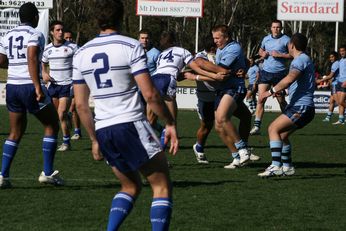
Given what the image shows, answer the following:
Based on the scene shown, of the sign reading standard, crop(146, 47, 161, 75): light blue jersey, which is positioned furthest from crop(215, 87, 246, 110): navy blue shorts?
the sign reading standard

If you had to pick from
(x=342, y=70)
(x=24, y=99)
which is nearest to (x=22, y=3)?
(x=342, y=70)

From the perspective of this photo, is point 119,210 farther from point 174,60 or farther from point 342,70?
point 342,70

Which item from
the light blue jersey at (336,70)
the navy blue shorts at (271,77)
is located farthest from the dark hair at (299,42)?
the light blue jersey at (336,70)

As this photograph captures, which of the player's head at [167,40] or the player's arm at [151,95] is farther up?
the player's arm at [151,95]

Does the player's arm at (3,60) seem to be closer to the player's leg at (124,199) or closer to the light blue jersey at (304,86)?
the light blue jersey at (304,86)

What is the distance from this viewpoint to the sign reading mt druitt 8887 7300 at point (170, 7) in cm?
4006

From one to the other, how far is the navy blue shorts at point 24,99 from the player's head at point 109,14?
12.2 feet

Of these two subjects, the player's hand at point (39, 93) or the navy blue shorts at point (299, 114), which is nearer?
the player's hand at point (39, 93)

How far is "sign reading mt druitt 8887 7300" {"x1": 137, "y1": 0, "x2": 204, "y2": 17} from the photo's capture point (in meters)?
40.1

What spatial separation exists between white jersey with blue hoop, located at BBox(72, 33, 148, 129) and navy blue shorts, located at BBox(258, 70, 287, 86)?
41.2ft

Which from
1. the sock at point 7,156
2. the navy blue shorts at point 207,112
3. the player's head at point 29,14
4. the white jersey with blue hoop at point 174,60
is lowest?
the navy blue shorts at point 207,112

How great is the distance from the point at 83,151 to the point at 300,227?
7.59 meters

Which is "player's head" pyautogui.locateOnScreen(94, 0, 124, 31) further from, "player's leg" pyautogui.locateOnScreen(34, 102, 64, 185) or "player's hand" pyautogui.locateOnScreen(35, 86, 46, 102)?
"player's leg" pyautogui.locateOnScreen(34, 102, 64, 185)

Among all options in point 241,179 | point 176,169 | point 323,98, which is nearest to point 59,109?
point 176,169
